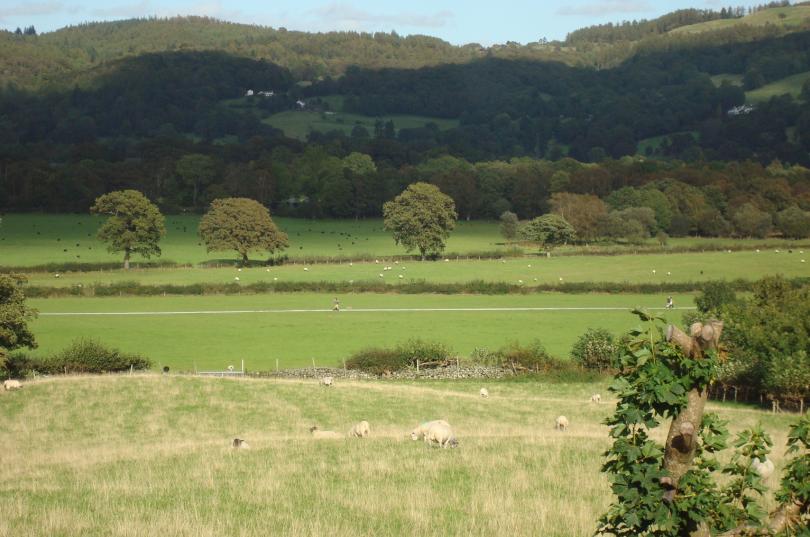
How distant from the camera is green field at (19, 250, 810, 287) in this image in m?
91.1

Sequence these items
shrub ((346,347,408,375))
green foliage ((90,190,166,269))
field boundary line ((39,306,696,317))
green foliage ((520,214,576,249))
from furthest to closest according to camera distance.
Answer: green foliage ((520,214,576,249)) → green foliage ((90,190,166,269)) → field boundary line ((39,306,696,317)) → shrub ((346,347,408,375))

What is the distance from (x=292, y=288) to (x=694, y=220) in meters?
70.6

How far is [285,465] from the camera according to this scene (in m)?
21.8

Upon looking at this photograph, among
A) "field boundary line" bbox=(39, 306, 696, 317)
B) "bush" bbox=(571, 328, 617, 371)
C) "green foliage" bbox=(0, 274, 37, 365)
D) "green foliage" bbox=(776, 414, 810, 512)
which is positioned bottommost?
"field boundary line" bbox=(39, 306, 696, 317)

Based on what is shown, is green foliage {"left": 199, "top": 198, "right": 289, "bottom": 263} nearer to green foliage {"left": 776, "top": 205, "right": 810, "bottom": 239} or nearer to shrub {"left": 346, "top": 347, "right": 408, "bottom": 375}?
shrub {"left": 346, "top": 347, "right": 408, "bottom": 375}

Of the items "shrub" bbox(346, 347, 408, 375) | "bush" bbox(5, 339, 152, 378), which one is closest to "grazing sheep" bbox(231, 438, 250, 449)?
"bush" bbox(5, 339, 152, 378)

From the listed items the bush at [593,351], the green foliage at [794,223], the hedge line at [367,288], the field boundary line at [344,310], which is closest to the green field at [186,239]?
the hedge line at [367,288]

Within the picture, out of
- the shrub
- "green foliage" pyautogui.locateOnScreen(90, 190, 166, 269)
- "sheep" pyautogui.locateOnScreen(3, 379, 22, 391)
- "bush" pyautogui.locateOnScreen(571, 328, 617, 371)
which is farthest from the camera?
"green foliage" pyautogui.locateOnScreen(90, 190, 166, 269)

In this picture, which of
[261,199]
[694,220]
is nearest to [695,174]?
[694,220]

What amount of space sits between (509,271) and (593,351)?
45.3 metres

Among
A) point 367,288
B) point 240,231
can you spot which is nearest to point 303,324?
point 367,288

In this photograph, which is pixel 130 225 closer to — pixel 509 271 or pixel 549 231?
pixel 509 271

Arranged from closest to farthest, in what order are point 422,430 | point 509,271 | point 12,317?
point 422,430
point 12,317
point 509,271

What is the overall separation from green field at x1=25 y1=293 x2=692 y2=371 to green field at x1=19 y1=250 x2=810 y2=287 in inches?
321
